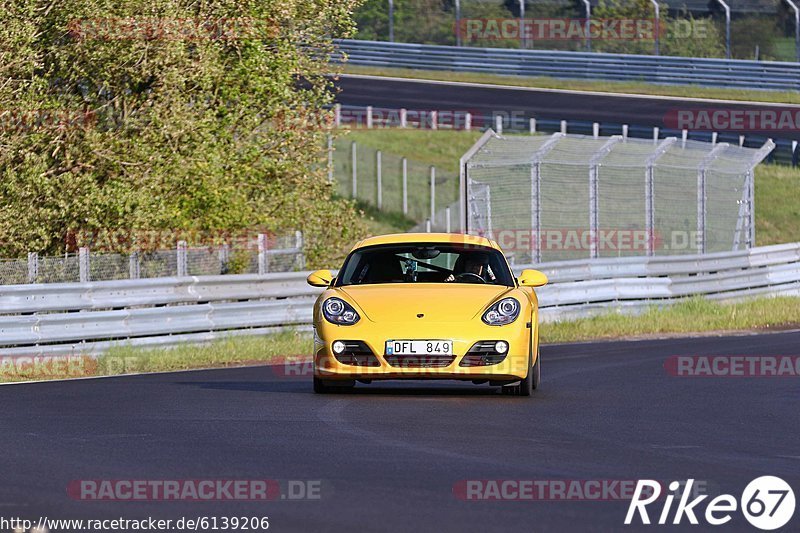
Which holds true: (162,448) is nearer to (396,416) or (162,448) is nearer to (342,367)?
(396,416)

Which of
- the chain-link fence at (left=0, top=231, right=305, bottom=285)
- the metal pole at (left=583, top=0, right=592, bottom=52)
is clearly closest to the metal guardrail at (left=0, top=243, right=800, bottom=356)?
the chain-link fence at (left=0, top=231, right=305, bottom=285)

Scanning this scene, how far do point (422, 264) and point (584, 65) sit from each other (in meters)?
38.1

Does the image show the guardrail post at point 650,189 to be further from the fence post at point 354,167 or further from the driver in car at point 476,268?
the fence post at point 354,167

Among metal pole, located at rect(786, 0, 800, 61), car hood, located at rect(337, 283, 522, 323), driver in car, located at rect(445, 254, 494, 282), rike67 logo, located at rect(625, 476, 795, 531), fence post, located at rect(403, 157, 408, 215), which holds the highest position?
metal pole, located at rect(786, 0, 800, 61)

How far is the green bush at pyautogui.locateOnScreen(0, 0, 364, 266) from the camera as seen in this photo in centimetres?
1891

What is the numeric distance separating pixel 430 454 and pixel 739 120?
34353mm

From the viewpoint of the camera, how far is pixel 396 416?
1073 centimetres

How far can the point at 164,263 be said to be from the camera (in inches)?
750

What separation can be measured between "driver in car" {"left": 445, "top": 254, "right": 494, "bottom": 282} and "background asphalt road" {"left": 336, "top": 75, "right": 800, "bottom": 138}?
28.4m

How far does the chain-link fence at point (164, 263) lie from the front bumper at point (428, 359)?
250 inches

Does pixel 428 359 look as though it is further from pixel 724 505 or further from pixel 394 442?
pixel 724 505

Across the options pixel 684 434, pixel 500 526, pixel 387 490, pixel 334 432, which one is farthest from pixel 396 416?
pixel 500 526

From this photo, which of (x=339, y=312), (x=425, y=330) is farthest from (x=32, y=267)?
(x=425, y=330)

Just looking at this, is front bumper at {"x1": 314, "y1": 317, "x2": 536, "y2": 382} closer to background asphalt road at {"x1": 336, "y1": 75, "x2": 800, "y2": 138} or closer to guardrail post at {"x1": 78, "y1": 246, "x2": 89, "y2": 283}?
guardrail post at {"x1": 78, "y1": 246, "x2": 89, "y2": 283}
